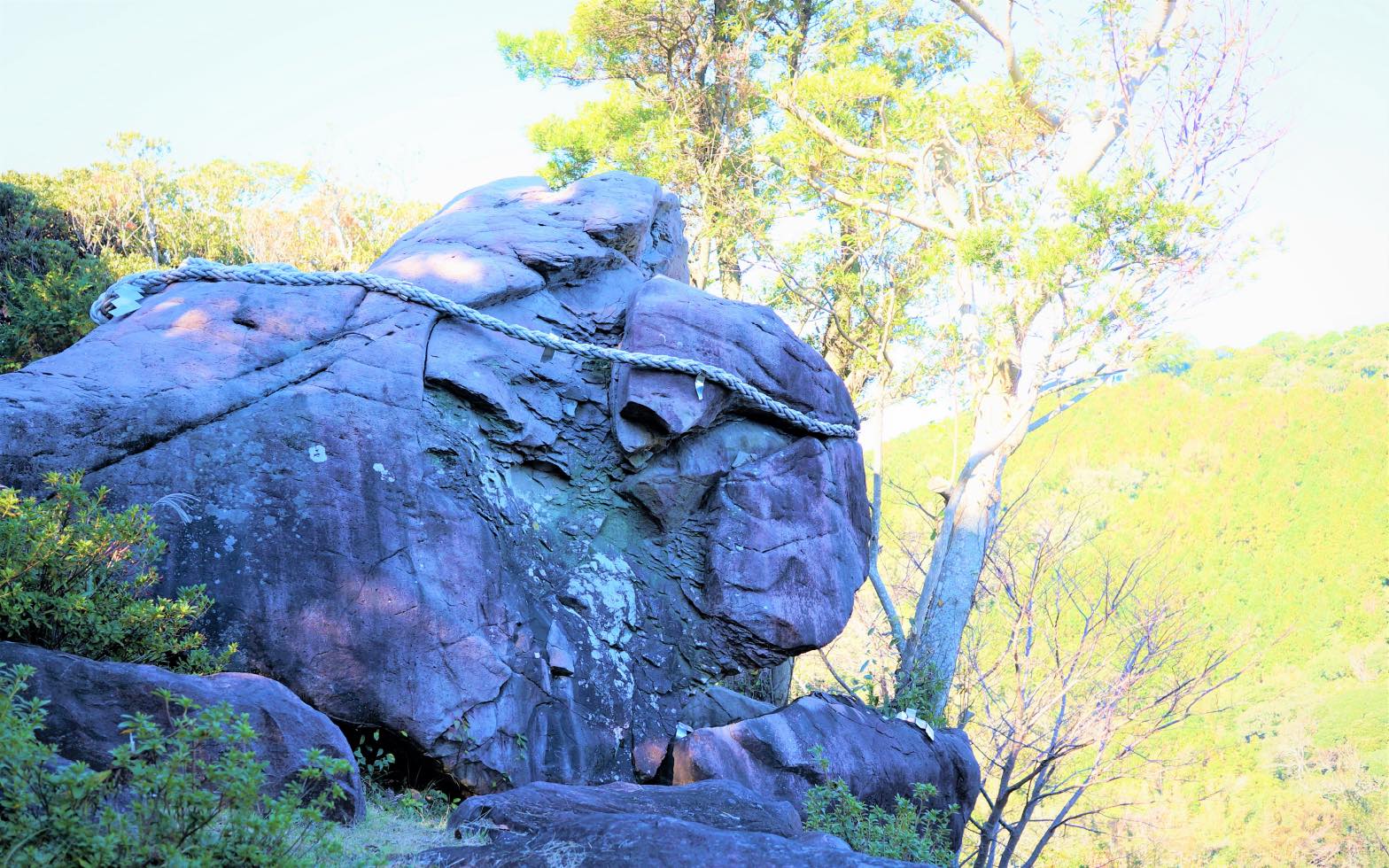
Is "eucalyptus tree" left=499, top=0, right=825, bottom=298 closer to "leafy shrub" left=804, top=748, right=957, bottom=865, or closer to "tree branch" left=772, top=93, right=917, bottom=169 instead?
"tree branch" left=772, top=93, right=917, bottom=169

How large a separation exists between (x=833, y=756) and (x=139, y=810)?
4.13 meters

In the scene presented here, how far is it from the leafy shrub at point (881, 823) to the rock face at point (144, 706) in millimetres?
2410

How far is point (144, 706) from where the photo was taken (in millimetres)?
3436

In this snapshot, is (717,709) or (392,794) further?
(717,709)

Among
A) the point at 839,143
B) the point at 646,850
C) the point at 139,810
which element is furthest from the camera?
the point at 839,143

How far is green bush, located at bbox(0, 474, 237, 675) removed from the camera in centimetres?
352

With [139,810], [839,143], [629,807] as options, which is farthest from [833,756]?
[839,143]

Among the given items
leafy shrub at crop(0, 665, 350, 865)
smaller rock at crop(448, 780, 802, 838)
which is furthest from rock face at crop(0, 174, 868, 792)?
leafy shrub at crop(0, 665, 350, 865)

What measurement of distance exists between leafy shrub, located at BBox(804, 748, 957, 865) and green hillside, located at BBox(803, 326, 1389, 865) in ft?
25.2

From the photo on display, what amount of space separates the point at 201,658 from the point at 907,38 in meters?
11.7

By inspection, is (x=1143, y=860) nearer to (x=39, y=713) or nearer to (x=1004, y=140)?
(x=1004, y=140)

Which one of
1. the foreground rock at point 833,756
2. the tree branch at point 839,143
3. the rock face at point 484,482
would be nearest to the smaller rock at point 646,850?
the rock face at point 484,482

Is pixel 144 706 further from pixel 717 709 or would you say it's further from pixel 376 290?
pixel 717 709

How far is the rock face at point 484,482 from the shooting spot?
4.67m
